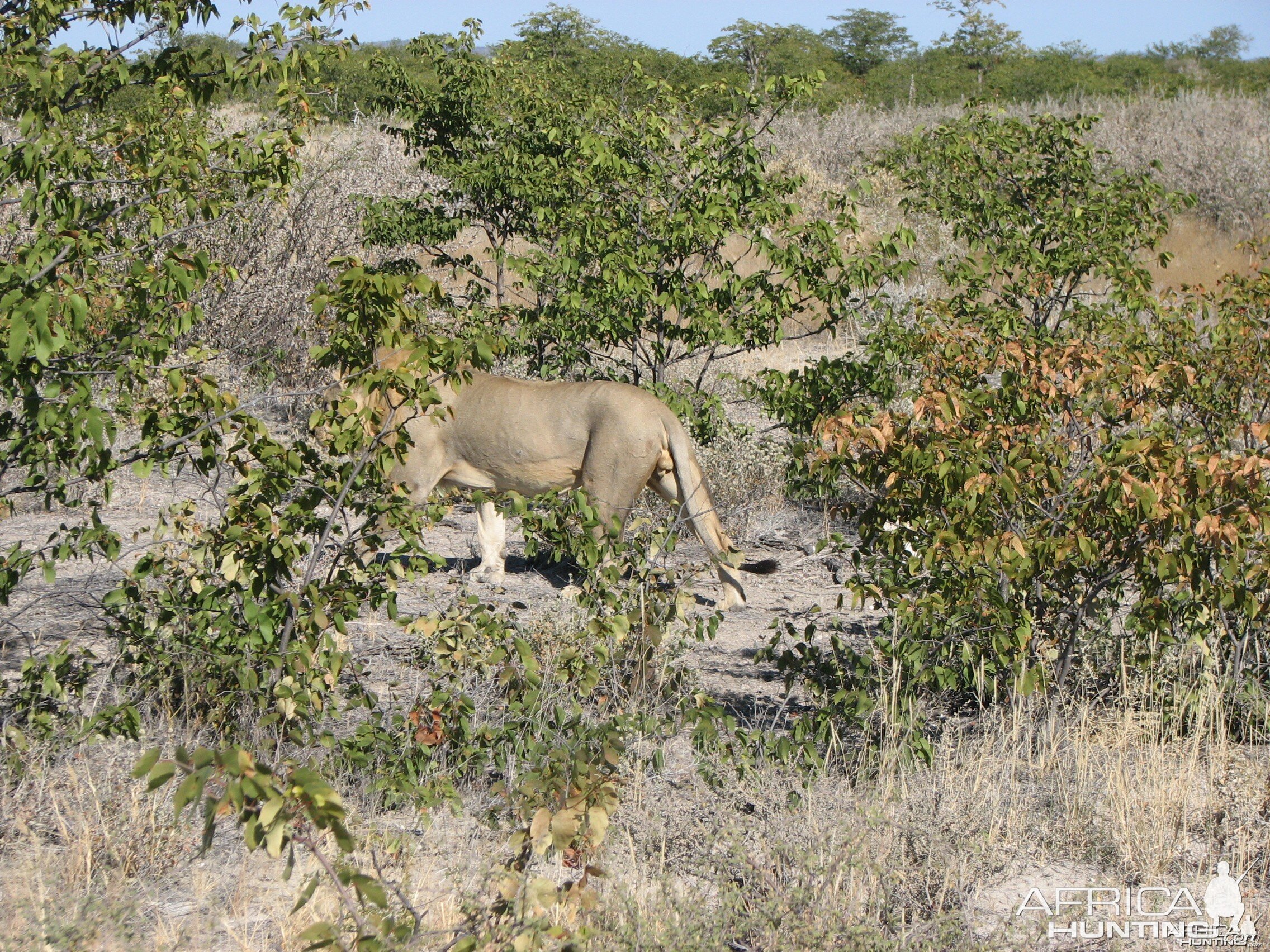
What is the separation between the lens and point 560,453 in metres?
8.27

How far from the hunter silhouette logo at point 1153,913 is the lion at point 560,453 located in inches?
150

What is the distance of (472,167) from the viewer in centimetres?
1059

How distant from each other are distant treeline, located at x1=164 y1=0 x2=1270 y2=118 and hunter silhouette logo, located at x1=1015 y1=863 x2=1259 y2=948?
21245 millimetres

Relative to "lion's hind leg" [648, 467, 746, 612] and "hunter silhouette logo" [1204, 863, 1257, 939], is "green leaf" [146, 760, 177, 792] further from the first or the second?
"lion's hind leg" [648, 467, 746, 612]

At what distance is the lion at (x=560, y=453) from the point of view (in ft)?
26.0

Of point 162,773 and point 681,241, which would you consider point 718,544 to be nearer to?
point 681,241

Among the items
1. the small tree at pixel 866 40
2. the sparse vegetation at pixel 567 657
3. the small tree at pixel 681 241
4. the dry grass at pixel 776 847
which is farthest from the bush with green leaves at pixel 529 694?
the small tree at pixel 866 40

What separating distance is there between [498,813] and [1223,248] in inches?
772

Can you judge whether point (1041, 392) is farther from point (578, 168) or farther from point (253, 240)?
point (253, 240)

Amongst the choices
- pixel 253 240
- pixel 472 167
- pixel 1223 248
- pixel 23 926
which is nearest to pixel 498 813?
pixel 23 926

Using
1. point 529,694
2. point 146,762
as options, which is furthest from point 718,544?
point 146,762

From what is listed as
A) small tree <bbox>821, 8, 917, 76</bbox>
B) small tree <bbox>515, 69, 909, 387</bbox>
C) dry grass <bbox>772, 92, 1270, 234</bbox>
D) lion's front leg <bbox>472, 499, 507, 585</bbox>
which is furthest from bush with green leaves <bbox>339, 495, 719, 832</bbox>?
small tree <bbox>821, 8, 917, 76</bbox>

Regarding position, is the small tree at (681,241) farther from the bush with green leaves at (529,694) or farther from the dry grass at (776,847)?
the dry grass at (776,847)

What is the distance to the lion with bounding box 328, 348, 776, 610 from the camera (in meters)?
7.93
